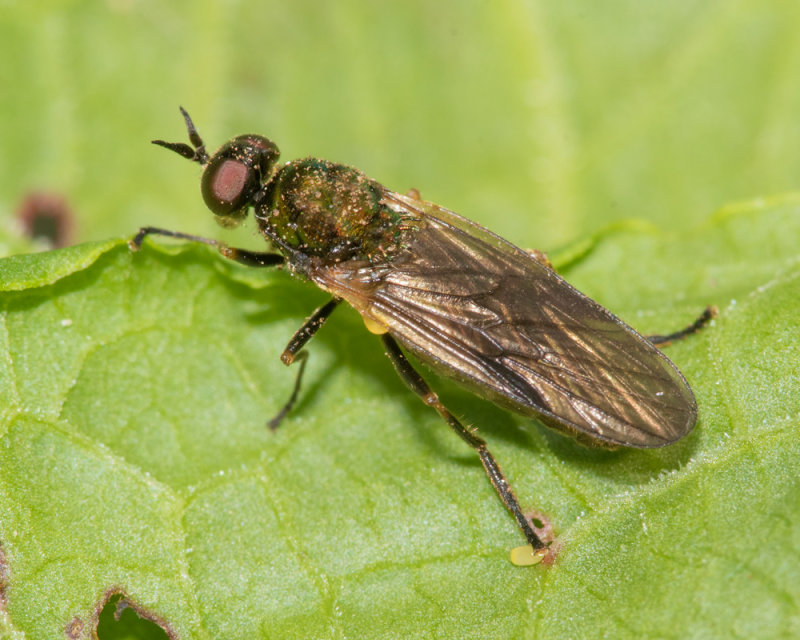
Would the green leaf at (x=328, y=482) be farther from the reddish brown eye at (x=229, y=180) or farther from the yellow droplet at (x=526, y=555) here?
the reddish brown eye at (x=229, y=180)

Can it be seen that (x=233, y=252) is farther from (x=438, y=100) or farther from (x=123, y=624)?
(x=438, y=100)

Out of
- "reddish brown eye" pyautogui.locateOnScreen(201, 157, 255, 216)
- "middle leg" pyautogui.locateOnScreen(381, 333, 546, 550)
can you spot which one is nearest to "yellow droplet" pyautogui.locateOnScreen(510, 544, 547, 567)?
"middle leg" pyautogui.locateOnScreen(381, 333, 546, 550)

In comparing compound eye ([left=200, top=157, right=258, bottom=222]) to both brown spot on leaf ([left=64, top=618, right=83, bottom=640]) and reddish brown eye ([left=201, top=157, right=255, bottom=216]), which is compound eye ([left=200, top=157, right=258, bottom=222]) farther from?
brown spot on leaf ([left=64, top=618, right=83, bottom=640])

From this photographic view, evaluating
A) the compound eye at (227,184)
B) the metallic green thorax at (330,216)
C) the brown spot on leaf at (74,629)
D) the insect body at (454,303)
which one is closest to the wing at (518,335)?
the insect body at (454,303)

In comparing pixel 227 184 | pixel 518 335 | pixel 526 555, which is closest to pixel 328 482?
pixel 526 555

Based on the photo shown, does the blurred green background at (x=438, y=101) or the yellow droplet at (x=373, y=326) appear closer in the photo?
the yellow droplet at (x=373, y=326)

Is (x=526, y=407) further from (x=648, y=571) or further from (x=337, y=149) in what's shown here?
(x=337, y=149)

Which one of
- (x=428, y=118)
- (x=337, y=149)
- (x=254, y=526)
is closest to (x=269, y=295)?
(x=254, y=526)

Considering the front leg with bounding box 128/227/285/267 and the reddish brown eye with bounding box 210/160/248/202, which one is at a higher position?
the reddish brown eye with bounding box 210/160/248/202
